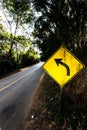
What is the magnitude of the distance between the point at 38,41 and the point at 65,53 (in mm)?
14408

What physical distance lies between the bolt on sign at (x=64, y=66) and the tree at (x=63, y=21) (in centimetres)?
602

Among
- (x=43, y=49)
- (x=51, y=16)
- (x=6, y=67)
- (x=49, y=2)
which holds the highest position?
(x=49, y=2)

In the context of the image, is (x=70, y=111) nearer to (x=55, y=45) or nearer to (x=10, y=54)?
(x=55, y=45)

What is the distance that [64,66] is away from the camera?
5266 millimetres

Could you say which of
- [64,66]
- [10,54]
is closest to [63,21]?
[64,66]

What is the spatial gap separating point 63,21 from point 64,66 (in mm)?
7343

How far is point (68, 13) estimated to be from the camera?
13492mm

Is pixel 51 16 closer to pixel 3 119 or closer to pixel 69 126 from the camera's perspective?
pixel 3 119

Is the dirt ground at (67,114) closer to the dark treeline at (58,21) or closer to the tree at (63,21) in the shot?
the dark treeline at (58,21)

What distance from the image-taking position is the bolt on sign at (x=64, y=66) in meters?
5.24

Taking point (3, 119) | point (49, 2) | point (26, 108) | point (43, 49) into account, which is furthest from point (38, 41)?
point (3, 119)

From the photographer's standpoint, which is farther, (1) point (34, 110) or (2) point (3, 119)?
(1) point (34, 110)

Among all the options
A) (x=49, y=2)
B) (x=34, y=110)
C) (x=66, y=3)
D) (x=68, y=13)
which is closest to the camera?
(x=34, y=110)

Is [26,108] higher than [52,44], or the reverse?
[52,44]
